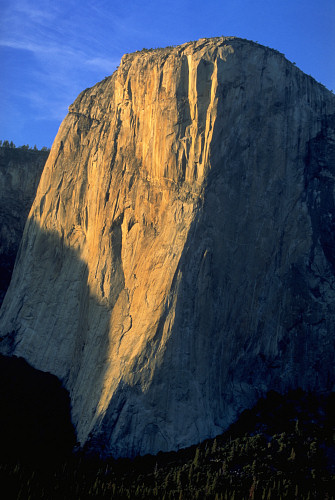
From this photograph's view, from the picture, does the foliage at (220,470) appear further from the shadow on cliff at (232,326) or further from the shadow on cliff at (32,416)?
the shadow on cliff at (32,416)

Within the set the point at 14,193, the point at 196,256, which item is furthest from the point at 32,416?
the point at 14,193

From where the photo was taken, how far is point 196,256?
3095 cm

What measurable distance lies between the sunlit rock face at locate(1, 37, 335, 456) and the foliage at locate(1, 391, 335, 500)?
3.66ft

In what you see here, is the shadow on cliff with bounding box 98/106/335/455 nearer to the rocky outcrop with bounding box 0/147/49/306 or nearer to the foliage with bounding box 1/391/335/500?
the foliage with bounding box 1/391/335/500

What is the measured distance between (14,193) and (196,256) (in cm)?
2332

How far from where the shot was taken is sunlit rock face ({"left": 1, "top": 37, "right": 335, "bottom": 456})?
95.6 feet

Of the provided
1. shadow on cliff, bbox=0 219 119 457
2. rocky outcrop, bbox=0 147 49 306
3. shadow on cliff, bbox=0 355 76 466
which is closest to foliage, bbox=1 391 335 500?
shadow on cliff, bbox=0 355 76 466

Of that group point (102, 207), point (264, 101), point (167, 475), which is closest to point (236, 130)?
point (264, 101)

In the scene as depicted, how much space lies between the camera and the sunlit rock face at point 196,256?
95.6 ft

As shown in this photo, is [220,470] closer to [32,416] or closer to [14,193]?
[32,416]

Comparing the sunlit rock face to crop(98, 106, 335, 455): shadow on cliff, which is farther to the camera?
the sunlit rock face

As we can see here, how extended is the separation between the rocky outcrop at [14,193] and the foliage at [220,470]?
24191 millimetres

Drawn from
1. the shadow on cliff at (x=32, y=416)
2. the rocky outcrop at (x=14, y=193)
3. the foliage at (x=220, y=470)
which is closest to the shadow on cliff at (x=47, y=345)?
the shadow on cliff at (x=32, y=416)

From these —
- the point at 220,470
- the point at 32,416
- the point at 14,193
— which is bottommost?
the point at 32,416
